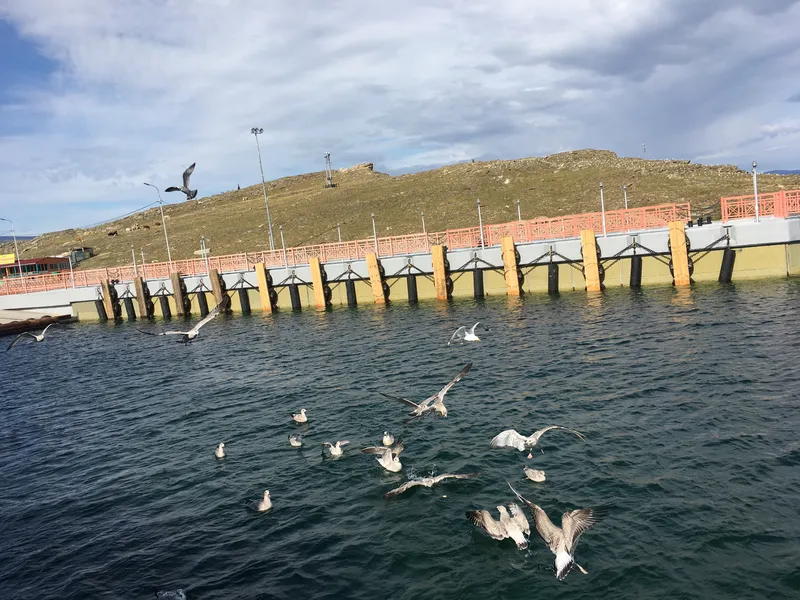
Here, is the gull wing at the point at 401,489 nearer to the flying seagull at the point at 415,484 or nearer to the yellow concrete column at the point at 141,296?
the flying seagull at the point at 415,484

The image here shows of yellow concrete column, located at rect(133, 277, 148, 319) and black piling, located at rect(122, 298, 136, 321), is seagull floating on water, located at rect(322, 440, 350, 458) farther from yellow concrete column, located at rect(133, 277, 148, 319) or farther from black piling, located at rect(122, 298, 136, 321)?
black piling, located at rect(122, 298, 136, 321)

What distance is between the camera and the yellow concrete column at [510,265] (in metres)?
41.1

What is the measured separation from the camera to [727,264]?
36000mm

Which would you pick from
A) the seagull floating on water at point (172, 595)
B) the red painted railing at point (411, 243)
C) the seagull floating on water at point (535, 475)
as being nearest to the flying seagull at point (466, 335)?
the seagull floating on water at point (535, 475)

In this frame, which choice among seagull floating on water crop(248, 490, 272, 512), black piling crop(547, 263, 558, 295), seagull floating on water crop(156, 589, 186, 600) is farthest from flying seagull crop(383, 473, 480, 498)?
black piling crop(547, 263, 558, 295)

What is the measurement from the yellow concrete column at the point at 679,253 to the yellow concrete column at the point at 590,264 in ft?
15.4

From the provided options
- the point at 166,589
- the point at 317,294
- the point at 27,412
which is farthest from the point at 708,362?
the point at 317,294

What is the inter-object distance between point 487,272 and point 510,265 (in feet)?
8.19

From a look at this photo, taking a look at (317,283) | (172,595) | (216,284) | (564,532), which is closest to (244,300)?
(216,284)

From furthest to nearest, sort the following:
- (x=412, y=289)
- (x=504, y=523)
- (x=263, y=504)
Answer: (x=412, y=289) < (x=263, y=504) < (x=504, y=523)

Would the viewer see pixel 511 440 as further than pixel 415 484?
Yes

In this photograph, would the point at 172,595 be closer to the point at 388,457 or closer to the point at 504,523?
the point at 388,457

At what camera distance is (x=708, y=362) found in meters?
20.9

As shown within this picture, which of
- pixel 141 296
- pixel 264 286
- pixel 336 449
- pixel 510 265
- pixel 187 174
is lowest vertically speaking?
pixel 336 449
